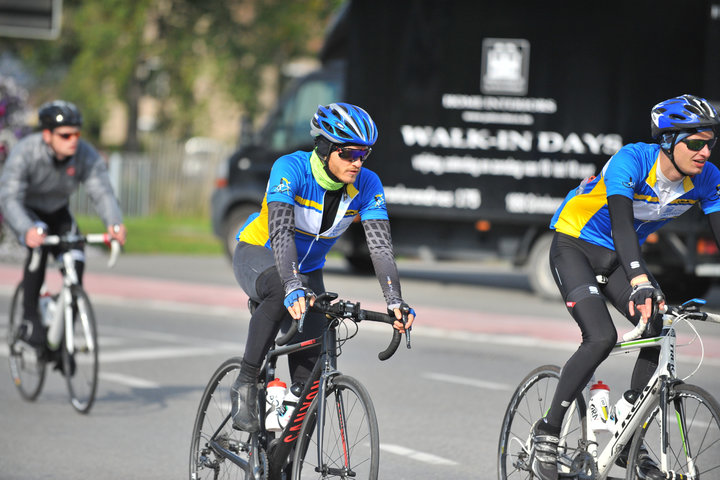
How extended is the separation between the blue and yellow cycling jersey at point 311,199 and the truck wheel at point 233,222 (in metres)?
11.3

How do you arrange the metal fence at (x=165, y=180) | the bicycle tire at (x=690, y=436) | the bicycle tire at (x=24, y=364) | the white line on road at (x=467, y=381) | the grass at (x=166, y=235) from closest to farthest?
the bicycle tire at (x=690, y=436) < the bicycle tire at (x=24, y=364) < the white line on road at (x=467, y=381) < the grass at (x=166, y=235) < the metal fence at (x=165, y=180)

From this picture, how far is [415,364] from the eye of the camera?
9.35m

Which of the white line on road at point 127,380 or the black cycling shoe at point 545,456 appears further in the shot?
the white line on road at point 127,380

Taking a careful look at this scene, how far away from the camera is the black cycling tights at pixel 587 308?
4637mm

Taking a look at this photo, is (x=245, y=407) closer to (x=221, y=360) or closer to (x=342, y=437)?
(x=342, y=437)

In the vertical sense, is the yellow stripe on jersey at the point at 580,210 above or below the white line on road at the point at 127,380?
above

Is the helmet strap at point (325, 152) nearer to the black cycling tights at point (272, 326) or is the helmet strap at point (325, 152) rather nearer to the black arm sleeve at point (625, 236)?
the black cycling tights at point (272, 326)

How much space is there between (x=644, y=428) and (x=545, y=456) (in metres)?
0.49

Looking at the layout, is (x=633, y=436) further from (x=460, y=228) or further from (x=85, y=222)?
(x=85, y=222)

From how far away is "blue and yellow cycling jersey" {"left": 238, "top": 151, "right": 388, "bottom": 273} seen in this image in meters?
4.57

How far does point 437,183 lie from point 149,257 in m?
6.30

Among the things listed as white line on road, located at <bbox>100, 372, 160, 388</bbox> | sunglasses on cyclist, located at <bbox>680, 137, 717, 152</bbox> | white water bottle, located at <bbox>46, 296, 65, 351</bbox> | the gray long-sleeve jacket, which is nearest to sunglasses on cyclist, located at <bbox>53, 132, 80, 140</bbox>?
the gray long-sleeve jacket

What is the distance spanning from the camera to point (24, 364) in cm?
769

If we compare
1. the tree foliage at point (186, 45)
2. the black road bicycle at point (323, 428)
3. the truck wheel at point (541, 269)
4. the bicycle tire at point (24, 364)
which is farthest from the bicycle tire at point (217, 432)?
the tree foliage at point (186, 45)
